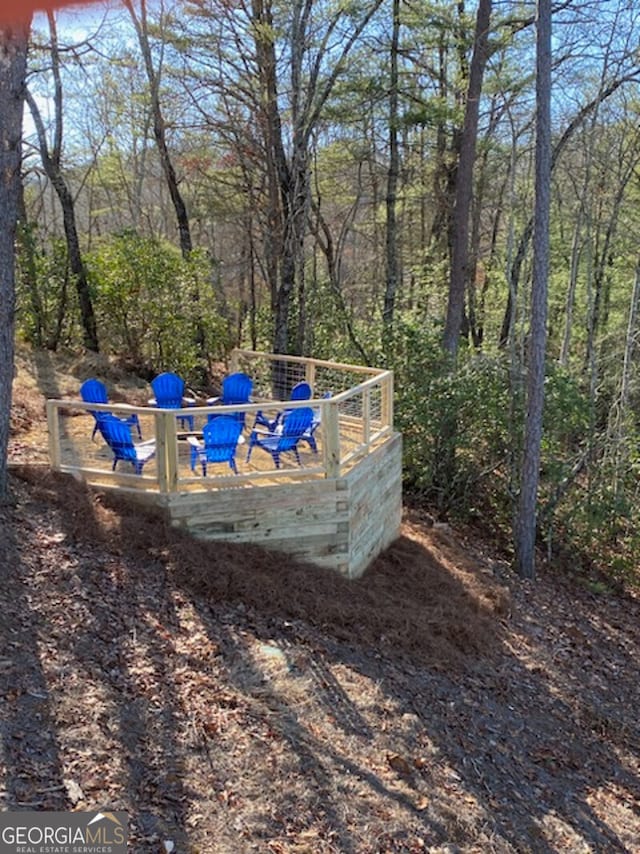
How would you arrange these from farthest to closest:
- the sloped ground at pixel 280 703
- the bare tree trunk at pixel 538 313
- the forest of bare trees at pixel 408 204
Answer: the forest of bare trees at pixel 408 204 → the bare tree trunk at pixel 538 313 → the sloped ground at pixel 280 703

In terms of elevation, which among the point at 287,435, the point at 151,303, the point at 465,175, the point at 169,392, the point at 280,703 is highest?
the point at 465,175

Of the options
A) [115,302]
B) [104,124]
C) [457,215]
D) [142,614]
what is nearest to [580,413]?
[457,215]

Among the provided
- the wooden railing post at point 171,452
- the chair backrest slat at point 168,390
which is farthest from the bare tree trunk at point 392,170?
the wooden railing post at point 171,452

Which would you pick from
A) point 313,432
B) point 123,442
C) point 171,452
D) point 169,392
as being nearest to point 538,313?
point 313,432

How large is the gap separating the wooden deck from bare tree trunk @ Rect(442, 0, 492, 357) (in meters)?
3.62

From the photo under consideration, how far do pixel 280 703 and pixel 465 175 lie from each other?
9.01 meters

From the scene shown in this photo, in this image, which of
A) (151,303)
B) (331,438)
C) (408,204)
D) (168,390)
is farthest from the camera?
(408,204)

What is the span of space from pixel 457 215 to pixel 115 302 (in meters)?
6.23

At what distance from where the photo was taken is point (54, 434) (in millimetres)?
6098

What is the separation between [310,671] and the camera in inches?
184

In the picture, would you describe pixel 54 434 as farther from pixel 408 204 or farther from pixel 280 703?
pixel 408 204

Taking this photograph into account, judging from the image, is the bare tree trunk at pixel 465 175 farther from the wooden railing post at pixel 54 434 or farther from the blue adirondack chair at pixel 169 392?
the wooden railing post at pixel 54 434

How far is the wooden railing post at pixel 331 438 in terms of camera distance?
618 cm

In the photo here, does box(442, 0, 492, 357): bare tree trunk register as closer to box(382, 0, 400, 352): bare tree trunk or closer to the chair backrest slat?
box(382, 0, 400, 352): bare tree trunk
